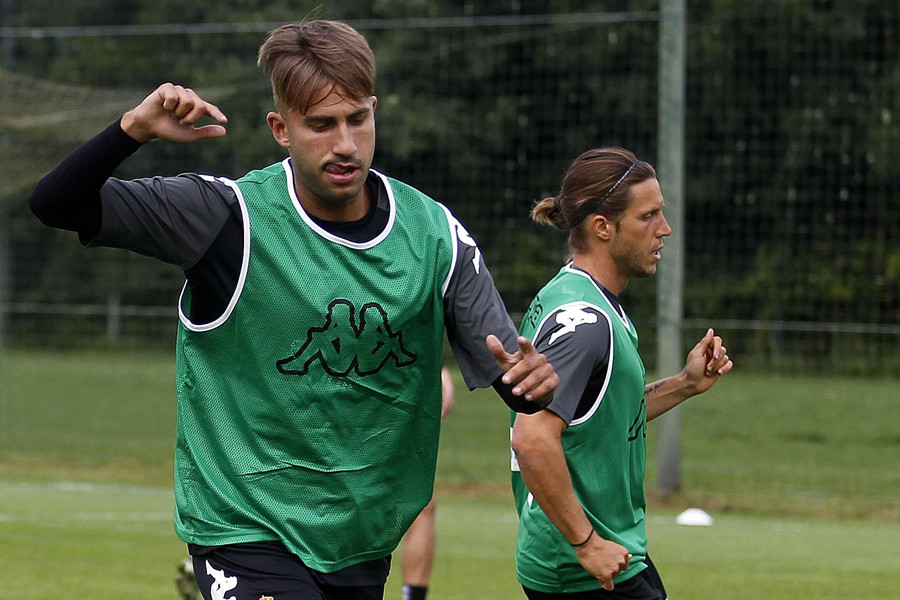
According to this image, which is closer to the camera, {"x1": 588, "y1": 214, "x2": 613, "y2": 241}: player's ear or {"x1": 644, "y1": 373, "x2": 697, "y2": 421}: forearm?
{"x1": 588, "y1": 214, "x2": 613, "y2": 241}: player's ear

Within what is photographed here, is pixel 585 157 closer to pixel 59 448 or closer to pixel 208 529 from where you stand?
pixel 208 529

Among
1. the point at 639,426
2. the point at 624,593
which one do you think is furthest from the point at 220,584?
the point at 639,426

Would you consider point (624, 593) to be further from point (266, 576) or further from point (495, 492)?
point (495, 492)

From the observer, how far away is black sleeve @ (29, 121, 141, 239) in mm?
3129

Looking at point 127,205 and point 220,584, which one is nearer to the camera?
point 127,205

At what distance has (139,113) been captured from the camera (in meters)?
3.16

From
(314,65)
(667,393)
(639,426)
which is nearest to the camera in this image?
(314,65)

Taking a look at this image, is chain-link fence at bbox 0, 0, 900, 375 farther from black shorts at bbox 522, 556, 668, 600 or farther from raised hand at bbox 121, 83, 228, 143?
raised hand at bbox 121, 83, 228, 143

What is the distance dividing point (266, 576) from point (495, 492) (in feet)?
32.2

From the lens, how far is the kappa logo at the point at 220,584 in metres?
3.53

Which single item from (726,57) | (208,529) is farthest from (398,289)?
(726,57)

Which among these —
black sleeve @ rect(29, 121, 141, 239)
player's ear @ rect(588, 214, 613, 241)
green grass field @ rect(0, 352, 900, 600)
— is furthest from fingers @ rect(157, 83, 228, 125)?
green grass field @ rect(0, 352, 900, 600)

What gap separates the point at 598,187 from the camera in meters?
4.68

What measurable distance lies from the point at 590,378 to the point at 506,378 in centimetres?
101
